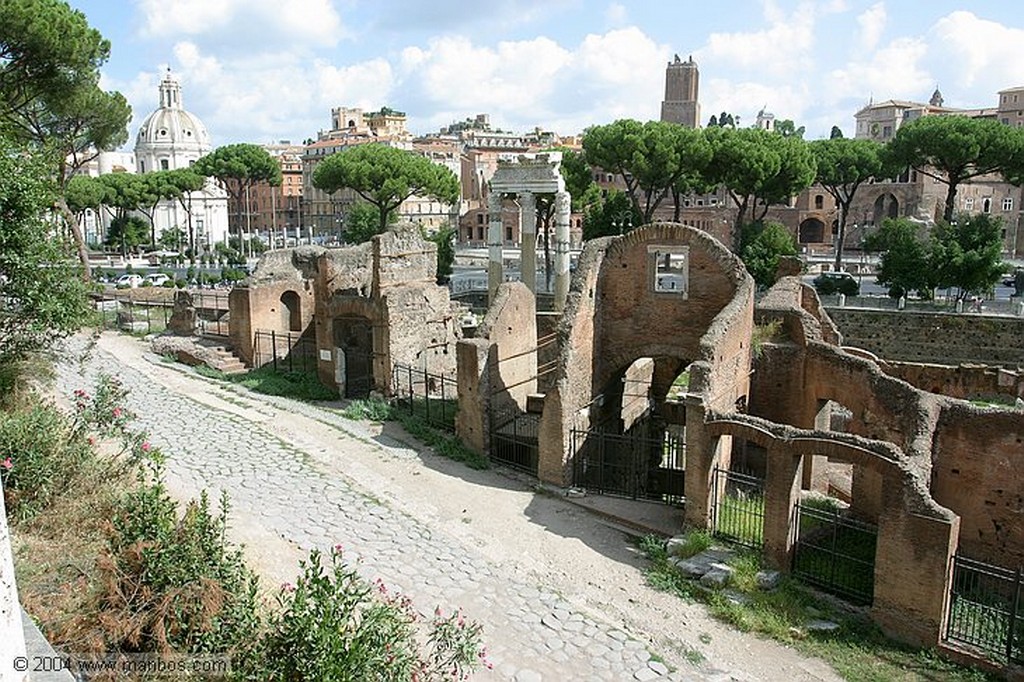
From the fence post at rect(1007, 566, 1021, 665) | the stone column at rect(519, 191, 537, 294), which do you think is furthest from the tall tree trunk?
the stone column at rect(519, 191, 537, 294)

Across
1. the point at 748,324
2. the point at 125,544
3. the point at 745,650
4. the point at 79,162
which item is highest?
the point at 79,162

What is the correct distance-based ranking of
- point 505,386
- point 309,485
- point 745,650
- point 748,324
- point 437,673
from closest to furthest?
point 437,673, point 745,650, point 309,485, point 748,324, point 505,386

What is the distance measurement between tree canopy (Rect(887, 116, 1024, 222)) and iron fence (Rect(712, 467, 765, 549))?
32636 millimetres

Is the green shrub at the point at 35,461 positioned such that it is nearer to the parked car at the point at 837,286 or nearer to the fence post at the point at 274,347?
the fence post at the point at 274,347

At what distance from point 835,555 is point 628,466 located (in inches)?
222

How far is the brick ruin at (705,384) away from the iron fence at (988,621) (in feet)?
1.03

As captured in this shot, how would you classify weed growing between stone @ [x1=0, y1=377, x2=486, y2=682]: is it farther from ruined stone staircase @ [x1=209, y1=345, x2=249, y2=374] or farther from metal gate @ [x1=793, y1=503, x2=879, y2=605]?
ruined stone staircase @ [x1=209, y1=345, x2=249, y2=374]

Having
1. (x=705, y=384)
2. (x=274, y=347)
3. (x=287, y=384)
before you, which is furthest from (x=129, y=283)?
(x=705, y=384)

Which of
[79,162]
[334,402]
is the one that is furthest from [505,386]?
[79,162]

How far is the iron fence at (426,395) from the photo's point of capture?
19.2m

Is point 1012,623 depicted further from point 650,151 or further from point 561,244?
point 650,151

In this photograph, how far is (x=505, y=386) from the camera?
18141mm

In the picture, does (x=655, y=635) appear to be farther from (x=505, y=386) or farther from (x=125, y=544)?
(x=505, y=386)

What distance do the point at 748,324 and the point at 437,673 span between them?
35.3 feet
